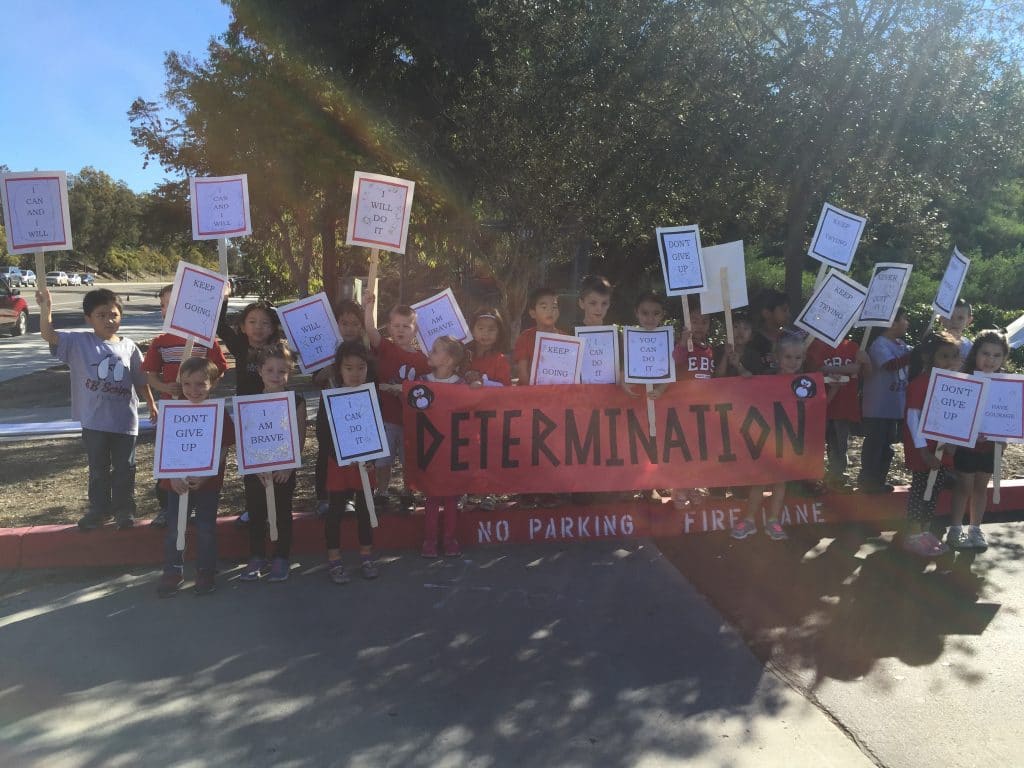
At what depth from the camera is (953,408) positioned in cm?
482

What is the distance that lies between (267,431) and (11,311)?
840 inches

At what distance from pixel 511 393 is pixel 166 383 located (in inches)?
82.7

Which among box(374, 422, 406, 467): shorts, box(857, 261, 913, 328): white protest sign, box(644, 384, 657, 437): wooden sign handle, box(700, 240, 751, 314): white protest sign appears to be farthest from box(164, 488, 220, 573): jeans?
box(857, 261, 913, 328): white protest sign

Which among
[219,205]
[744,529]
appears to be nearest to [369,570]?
[219,205]

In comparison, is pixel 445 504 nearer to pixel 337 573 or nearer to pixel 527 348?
pixel 337 573

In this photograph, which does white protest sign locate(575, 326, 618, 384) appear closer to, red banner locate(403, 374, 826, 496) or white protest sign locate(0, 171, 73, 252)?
red banner locate(403, 374, 826, 496)

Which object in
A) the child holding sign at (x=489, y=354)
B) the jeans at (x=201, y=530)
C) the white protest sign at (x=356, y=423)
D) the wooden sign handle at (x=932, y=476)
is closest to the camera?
the jeans at (x=201, y=530)

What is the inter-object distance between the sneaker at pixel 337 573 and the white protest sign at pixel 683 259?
8.43 feet

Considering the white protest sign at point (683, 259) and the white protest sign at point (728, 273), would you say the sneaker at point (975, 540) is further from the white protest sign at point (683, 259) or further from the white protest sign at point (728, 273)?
the white protest sign at point (683, 259)

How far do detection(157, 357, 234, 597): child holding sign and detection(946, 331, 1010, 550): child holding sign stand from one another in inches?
174

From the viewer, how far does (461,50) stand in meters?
8.93

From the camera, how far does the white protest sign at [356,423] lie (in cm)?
456

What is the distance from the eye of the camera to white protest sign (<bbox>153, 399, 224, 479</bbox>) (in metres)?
4.33


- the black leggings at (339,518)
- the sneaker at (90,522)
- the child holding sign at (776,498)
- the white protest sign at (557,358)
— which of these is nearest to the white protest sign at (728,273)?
the child holding sign at (776,498)
